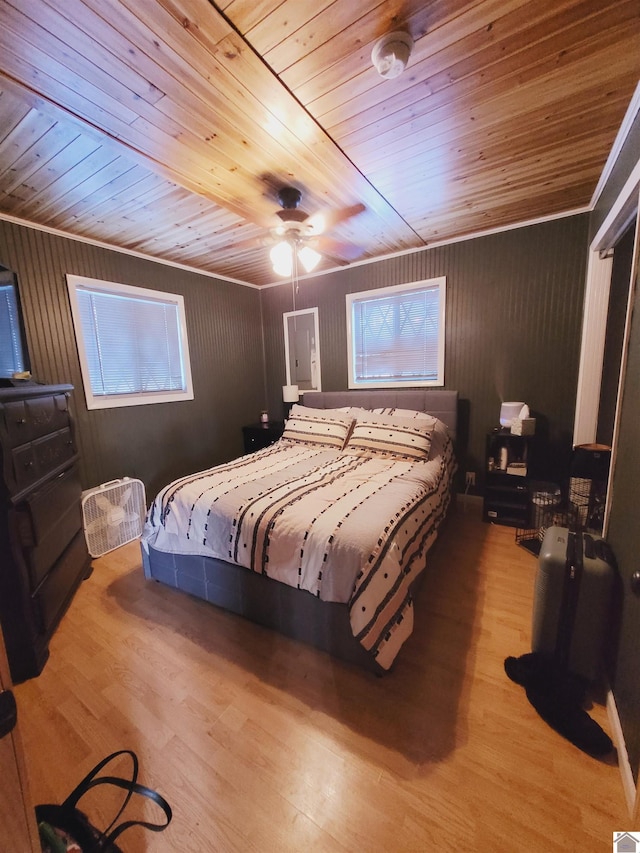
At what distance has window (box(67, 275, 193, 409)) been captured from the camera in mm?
2834

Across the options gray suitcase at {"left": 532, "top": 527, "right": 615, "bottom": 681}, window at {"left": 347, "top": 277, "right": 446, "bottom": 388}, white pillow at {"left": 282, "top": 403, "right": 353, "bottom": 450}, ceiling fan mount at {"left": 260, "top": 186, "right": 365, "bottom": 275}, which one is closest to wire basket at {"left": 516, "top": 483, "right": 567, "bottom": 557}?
gray suitcase at {"left": 532, "top": 527, "right": 615, "bottom": 681}

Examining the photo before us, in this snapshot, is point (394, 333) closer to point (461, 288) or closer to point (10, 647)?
point (461, 288)

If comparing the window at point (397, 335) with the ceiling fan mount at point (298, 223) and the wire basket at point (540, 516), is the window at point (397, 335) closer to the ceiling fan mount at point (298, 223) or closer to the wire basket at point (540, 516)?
the ceiling fan mount at point (298, 223)

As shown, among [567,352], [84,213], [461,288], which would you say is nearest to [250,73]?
[84,213]

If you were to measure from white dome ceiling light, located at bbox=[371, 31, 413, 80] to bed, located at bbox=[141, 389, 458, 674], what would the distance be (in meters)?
1.86

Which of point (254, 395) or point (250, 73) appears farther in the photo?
point (254, 395)

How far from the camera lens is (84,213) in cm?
238

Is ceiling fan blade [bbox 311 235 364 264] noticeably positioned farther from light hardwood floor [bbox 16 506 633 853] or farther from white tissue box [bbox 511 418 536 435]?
light hardwood floor [bbox 16 506 633 853]

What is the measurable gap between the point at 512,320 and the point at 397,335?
1094 mm

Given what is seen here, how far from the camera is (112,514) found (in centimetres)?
279

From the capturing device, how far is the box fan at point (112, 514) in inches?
104

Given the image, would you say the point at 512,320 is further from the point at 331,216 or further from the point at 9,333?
the point at 9,333

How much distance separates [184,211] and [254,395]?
2401mm

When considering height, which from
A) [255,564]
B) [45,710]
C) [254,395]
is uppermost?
[254,395]
